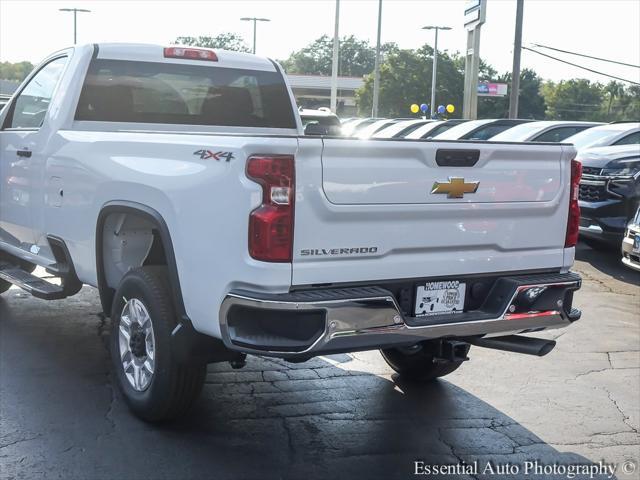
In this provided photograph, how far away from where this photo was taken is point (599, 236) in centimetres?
995

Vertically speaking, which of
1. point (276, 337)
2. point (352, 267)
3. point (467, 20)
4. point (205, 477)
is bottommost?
point (205, 477)

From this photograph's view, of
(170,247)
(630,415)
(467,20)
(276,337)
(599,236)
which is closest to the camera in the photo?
(276,337)

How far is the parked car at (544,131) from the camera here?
1321cm

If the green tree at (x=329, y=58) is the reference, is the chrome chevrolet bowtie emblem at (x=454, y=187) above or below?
below

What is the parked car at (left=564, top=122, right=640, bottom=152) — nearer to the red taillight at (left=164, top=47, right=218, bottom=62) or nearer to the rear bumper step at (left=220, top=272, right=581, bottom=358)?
the red taillight at (left=164, top=47, right=218, bottom=62)

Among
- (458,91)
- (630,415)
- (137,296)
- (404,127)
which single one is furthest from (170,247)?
(458,91)

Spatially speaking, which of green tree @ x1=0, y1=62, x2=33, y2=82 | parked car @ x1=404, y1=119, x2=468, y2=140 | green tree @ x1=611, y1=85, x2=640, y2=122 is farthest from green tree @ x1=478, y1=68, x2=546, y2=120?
parked car @ x1=404, y1=119, x2=468, y2=140

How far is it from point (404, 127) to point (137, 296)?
15.2 meters

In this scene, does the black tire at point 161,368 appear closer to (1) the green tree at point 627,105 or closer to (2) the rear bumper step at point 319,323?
(2) the rear bumper step at point 319,323

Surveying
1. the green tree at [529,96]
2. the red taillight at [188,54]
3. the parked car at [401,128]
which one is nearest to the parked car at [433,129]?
the parked car at [401,128]

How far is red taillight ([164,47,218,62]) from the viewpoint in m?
6.25

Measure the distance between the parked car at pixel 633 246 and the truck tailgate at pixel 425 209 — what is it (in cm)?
353

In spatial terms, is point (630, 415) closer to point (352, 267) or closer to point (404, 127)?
point (352, 267)

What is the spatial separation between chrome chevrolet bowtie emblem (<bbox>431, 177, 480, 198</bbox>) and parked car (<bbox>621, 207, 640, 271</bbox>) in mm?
4198
